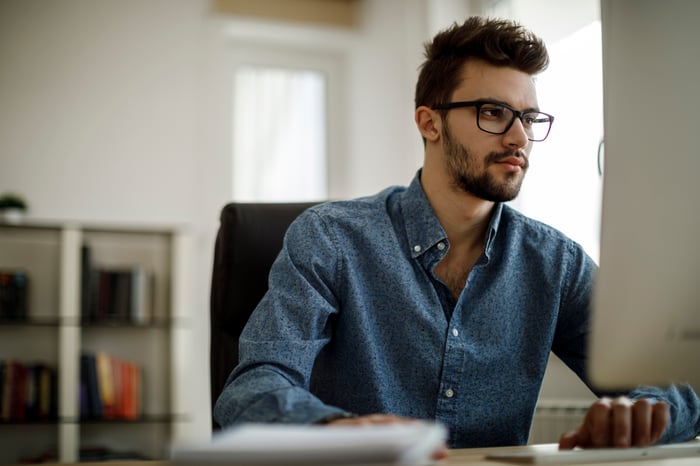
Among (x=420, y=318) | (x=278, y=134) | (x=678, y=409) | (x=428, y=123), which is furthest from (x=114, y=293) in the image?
(x=678, y=409)

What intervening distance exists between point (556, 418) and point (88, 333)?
89.0 inches

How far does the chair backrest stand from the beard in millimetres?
360

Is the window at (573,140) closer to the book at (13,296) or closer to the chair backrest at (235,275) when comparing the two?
the chair backrest at (235,275)

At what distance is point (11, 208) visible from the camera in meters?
3.31

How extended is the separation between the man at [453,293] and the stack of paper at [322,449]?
46 centimetres

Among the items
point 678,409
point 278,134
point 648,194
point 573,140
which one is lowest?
point 678,409

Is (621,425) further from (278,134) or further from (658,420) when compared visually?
(278,134)

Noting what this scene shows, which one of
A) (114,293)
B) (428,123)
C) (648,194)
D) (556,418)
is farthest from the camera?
(114,293)

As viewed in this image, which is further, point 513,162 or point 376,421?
point 513,162

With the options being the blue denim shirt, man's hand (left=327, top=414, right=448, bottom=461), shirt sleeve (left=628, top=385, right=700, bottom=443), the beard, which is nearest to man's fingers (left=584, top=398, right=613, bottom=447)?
shirt sleeve (left=628, top=385, right=700, bottom=443)

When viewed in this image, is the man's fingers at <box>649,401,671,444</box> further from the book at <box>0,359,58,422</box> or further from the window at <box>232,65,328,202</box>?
the window at <box>232,65,328,202</box>

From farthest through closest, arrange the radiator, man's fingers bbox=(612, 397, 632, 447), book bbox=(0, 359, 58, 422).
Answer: book bbox=(0, 359, 58, 422)
the radiator
man's fingers bbox=(612, 397, 632, 447)

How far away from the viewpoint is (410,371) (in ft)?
3.96

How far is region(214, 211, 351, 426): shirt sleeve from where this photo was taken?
83 cm
